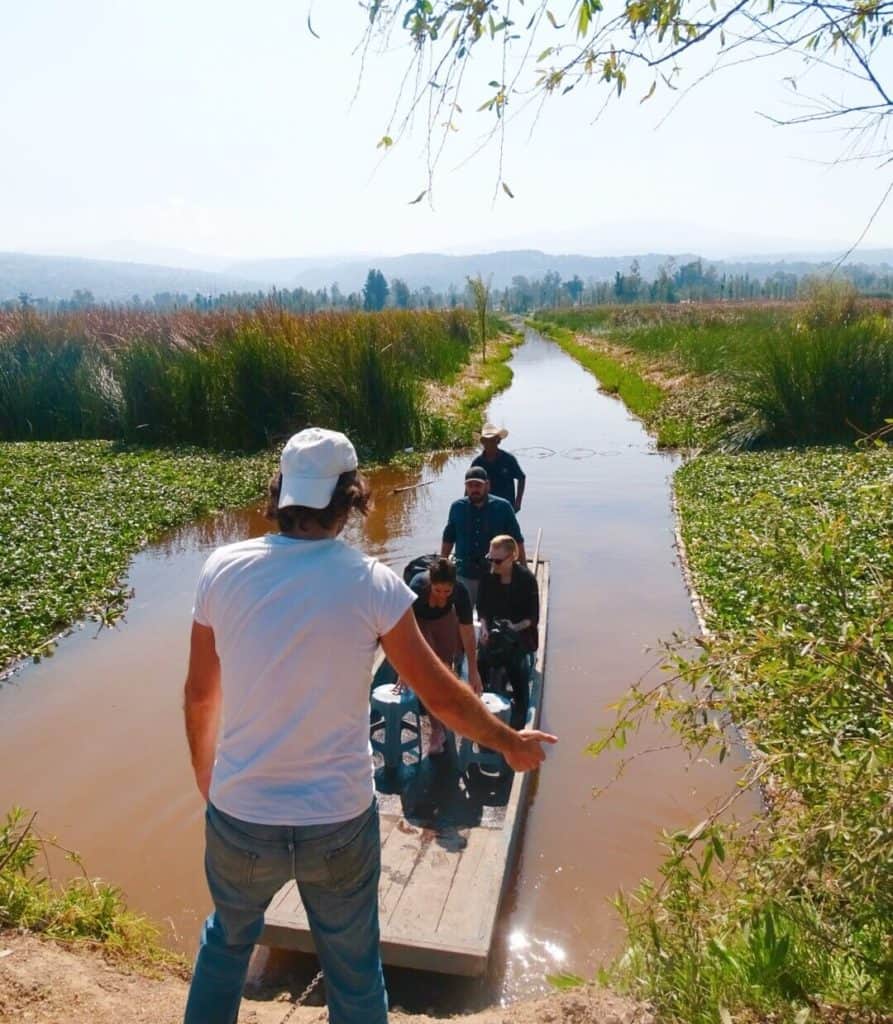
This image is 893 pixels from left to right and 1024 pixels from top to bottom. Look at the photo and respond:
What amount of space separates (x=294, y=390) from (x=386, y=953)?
14727 mm

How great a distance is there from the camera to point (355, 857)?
2.26m

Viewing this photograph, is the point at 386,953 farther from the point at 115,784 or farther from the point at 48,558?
the point at 48,558

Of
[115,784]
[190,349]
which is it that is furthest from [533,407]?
[115,784]

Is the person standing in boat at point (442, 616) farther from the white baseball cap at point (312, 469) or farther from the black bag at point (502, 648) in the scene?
the white baseball cap at point (312, 469)

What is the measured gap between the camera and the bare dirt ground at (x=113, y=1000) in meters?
3.07

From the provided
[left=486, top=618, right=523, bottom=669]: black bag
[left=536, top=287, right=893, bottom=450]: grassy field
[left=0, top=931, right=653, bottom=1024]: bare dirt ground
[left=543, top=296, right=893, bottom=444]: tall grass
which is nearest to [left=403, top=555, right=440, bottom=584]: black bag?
[left=486, top=618, right=523, bottom=669]: black bag

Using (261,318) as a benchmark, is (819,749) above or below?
below

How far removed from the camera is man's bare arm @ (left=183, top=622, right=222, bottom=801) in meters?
2.39

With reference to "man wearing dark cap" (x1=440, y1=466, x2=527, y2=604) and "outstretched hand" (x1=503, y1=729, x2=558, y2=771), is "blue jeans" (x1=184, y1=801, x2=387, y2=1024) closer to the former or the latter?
"outstretched hand" (x1=503, y1=729, x2=558, y2=771)

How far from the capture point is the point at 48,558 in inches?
383

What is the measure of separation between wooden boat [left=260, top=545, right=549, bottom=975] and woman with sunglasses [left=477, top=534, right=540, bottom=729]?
2.30ft

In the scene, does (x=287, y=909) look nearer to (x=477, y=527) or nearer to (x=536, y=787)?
(x=536, y=787)

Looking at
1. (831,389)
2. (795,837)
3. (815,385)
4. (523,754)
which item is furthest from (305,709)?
(831,389)

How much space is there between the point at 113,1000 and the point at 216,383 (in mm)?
15183
